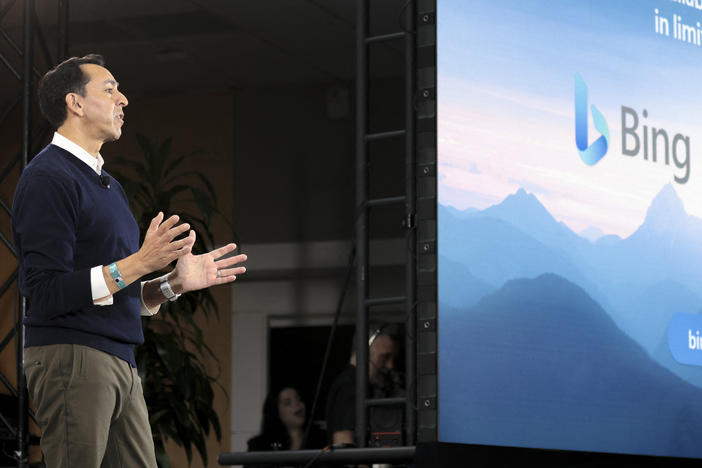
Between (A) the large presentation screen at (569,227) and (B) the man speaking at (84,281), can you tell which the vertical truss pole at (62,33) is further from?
(B) the man speaking at (84,281)

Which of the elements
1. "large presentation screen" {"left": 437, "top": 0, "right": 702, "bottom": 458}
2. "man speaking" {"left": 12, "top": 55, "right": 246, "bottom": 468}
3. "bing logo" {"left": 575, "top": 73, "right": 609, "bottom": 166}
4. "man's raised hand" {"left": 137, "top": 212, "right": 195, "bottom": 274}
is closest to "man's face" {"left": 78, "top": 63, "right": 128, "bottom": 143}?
"man speaking" {"left": 12, "top": 55, "right": 246, "bottom": 468}

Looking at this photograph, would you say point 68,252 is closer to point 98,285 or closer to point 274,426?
point 98,285

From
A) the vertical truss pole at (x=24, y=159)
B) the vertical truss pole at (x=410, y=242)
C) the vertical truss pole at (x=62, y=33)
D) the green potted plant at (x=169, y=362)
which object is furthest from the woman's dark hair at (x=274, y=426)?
the vertical truss pole at (x=410, y=242)

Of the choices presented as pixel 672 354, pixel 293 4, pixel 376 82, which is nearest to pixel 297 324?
pixel 376 82

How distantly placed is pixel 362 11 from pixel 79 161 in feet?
4.47

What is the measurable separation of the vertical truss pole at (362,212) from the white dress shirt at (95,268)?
1002mm

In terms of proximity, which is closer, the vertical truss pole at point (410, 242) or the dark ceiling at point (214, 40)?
the vertical truss pole at point (410, 242)

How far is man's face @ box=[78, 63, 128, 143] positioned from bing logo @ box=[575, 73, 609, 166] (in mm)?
1549

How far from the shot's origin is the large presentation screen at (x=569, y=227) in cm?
269

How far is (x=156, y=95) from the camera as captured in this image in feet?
23.0

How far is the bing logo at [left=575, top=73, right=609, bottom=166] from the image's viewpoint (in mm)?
3004

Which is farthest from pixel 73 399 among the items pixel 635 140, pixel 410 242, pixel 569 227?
pixel 635 140

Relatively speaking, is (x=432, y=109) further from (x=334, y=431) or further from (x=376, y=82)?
(x=376, y=82)

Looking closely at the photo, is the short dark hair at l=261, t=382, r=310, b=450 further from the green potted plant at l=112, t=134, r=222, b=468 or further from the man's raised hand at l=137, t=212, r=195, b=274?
the man's raised hand at l=137, t=212, r=195, b=274
